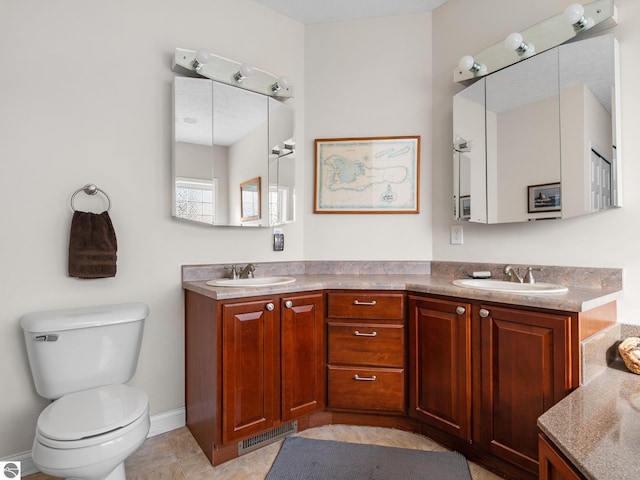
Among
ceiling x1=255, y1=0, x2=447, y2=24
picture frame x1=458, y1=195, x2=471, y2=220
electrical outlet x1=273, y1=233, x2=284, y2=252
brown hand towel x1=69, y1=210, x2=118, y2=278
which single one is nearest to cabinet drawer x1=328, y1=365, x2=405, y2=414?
Answer: electrical outlet x1=273, y1=233, x2=284, y2=252

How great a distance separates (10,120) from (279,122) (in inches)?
55.5

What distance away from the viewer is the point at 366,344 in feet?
6.72

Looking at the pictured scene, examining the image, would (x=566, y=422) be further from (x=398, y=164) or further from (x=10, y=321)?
(x=10, y=321)

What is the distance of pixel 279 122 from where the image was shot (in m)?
2.45

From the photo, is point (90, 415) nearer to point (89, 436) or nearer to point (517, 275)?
point (89, 436)

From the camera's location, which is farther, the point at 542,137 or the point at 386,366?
the point at 386,366

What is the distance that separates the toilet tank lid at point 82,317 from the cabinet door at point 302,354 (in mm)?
732

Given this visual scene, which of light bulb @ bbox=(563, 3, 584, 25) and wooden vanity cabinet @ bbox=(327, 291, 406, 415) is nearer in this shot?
light bulb @ bbox=(563, 3, 584, 25)

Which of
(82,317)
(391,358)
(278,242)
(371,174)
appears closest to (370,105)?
(371,174)

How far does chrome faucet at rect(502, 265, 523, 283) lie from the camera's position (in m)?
1.94

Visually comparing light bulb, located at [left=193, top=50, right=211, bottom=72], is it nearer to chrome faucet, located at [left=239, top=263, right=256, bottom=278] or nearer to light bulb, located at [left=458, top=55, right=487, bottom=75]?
chrome faucet, located at [left=239, top=263, right=256, bottom=278]

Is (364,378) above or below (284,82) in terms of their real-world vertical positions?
below

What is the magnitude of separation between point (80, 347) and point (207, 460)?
0.82 metres

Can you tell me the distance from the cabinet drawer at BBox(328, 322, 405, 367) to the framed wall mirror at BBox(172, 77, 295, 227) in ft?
2.82
